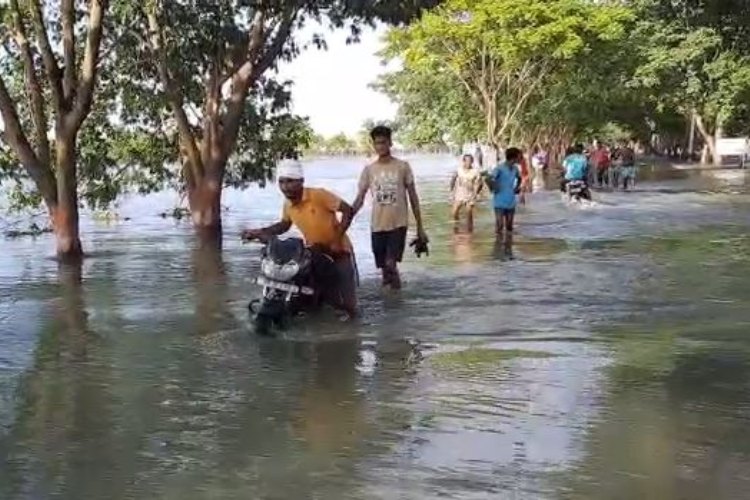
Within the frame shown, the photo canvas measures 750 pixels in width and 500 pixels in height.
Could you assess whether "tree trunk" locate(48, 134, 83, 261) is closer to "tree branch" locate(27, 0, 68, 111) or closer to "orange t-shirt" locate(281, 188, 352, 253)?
"tree branch" locate(27, 0, 68, 111)

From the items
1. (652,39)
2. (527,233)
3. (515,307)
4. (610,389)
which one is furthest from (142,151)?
(652,39)

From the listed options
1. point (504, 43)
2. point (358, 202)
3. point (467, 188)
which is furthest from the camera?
point (504, 43)

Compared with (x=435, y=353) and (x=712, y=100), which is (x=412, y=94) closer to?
(x=712, y=100)

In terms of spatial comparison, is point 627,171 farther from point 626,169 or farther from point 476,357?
point 476,357

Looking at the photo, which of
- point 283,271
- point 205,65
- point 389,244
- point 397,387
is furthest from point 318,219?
point 205,65

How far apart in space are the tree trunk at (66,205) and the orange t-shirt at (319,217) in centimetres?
744

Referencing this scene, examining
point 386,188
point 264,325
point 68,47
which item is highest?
point 68,47

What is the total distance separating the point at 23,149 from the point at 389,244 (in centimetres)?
714

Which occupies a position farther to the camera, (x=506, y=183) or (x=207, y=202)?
(x=207, y=202)

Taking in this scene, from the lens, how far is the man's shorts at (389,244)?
1087 cm

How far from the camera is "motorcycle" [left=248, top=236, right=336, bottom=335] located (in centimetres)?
876

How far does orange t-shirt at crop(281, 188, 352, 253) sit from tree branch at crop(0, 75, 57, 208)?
783 centimetres

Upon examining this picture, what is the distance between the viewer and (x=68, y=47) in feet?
50.7

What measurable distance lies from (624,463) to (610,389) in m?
1.54
